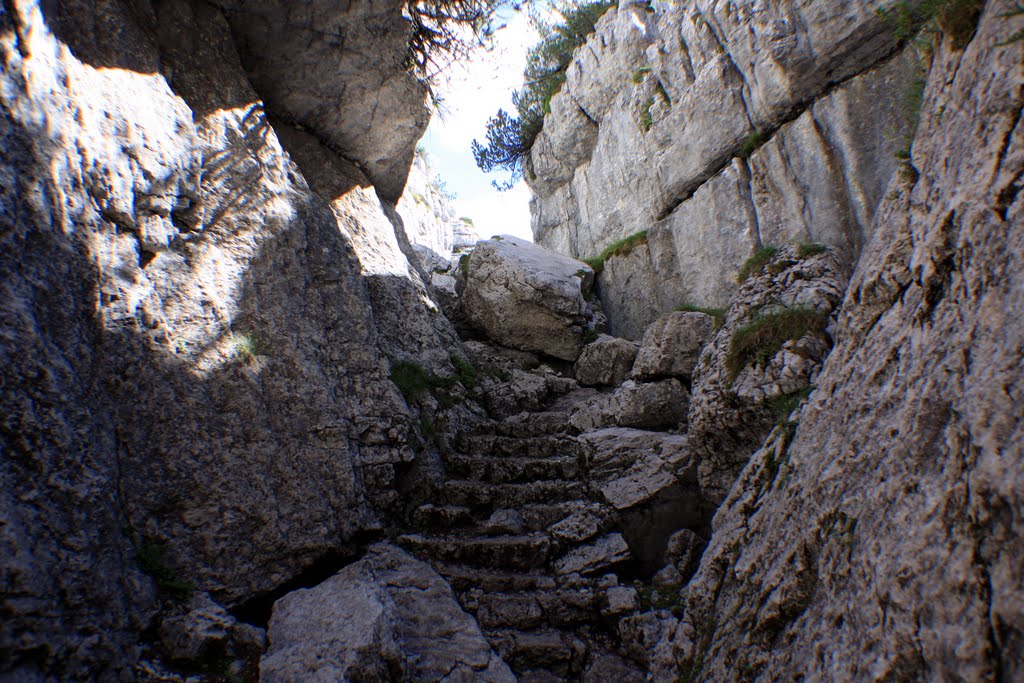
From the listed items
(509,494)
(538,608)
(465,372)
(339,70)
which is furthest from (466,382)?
(339,70)

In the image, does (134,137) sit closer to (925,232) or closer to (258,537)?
(258,537)

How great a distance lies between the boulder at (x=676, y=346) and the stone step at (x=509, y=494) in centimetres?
→ 257

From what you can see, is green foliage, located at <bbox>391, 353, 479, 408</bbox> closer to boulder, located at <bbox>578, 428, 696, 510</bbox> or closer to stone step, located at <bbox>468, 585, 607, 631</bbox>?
boulder, located at <bbox>578, 428, 696, 510</bbox>

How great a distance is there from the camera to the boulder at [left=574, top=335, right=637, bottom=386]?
10.6m

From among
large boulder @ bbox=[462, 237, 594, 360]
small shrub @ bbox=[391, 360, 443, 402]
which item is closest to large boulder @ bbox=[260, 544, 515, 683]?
small shrub @ bbox=[391, 360, 443, 402]

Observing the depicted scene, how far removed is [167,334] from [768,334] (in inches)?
260

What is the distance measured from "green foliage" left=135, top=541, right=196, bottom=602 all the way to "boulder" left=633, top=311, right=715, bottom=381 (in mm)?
6824

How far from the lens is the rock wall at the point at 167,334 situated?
3.52 metres

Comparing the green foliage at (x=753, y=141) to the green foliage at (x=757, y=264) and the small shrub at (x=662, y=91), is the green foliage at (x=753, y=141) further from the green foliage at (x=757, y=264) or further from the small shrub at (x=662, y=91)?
the small shrub at (x=662, y=91)

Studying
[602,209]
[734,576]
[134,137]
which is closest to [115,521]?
[134,137]

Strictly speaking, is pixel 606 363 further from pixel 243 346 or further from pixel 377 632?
pixel 377 632

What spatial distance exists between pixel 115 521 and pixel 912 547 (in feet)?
17.1

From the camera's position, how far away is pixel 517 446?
8008 mm

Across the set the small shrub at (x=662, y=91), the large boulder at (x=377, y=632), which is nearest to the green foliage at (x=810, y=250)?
the large boulder at (x=377, y=632)
